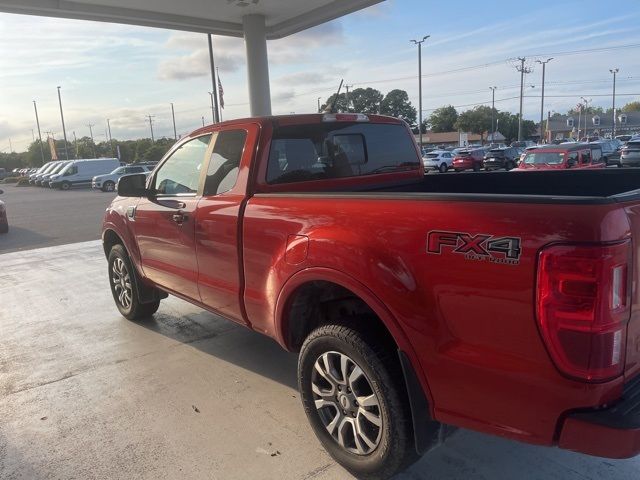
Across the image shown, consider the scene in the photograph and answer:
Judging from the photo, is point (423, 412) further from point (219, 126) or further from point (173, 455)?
point (219, 126)

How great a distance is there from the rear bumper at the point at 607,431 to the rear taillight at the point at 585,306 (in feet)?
0.46

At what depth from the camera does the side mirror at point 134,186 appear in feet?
15.2

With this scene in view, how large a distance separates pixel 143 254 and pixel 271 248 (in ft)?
7.26

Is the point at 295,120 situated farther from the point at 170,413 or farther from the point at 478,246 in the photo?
the point at 170,413

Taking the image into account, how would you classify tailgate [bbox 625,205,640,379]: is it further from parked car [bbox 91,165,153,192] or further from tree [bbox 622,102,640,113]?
tree [bbox 622,102,640,113]

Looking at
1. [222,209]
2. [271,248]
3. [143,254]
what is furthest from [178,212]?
[271,248]

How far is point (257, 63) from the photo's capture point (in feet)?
43.2

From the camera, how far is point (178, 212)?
402 centimetres

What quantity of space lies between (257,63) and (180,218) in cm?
1022

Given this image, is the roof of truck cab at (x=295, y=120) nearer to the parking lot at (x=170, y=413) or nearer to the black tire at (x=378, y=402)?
the black tire at (x=378, y=402)

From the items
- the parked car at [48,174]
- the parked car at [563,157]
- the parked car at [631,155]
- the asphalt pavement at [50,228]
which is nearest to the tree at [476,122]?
the parked car at [631,155]

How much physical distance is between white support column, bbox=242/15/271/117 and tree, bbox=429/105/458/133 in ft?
349

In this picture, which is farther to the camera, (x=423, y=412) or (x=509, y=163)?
(x=509, y=163)

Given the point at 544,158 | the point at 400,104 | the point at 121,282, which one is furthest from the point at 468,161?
the point at 400,104
